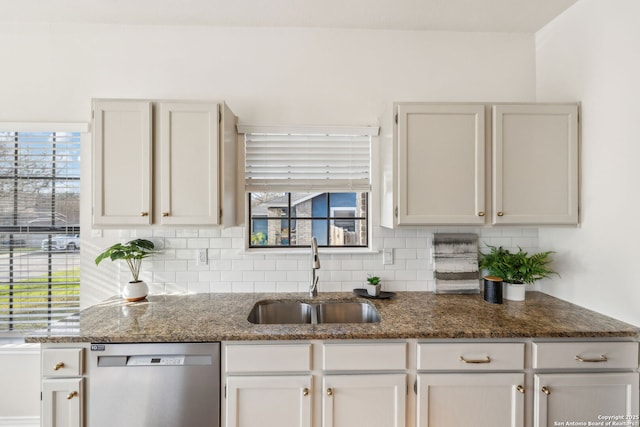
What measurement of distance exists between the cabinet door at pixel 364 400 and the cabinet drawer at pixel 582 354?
722mm

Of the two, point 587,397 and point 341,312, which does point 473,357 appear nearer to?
point 587,397

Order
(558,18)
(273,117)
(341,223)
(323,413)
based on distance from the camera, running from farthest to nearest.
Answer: (341,223), (273,117), (558,18), (323,413)

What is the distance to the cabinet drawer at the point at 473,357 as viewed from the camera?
158 cm

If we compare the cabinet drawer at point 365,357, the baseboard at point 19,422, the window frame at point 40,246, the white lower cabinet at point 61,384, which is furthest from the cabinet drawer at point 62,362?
the cabinet drawer at point 365,357

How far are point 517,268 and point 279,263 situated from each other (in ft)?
5.44

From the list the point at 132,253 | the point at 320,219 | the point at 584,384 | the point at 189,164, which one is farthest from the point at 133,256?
the point at 584,384

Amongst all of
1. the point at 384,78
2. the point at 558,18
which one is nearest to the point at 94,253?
the point at 384,78

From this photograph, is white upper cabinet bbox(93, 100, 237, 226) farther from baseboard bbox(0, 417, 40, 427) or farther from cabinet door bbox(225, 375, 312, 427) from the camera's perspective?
baseboard bbox(0, 417, 40, 427)

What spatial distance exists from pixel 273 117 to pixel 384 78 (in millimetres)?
880

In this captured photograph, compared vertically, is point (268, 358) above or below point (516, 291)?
below

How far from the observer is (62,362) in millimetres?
1521

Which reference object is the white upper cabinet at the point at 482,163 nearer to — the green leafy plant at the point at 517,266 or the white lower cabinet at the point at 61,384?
the green leafy plant at the point at 517,266

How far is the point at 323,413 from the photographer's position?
1.56 meters

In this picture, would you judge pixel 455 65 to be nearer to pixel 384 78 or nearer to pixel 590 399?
pixel 384 78
